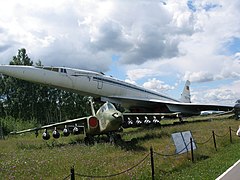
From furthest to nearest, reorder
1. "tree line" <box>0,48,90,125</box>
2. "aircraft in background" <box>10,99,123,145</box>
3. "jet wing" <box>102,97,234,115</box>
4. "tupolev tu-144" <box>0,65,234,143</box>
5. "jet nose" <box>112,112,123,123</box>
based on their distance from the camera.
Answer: "tree line" <box>0,48,90,125</box>, "jet wing" <box>102,97,234,115</box>, "tupolev tu-144" <box>0,65,234,143</box>, "aircraft in background" <box>10,99,123,145</box>, "jet nose" <box>112,112,123,123</box>

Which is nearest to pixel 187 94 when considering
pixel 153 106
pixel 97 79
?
pixel 153 106

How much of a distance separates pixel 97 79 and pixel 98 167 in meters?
15.1

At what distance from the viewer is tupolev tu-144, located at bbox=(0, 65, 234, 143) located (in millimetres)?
22000

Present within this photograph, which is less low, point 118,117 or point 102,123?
point 118,117

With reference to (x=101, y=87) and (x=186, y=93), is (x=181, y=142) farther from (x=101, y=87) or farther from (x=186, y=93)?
(x=186, y=93)

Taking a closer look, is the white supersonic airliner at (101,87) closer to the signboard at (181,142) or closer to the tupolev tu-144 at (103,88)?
the tupolev tu-144 at (103,88)

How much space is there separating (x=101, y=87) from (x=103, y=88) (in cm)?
25

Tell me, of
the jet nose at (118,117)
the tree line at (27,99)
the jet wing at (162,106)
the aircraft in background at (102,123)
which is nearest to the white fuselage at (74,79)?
the jet wing at (162,106)

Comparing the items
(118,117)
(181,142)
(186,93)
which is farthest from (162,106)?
(181,142)

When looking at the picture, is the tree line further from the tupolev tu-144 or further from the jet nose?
the jet nose

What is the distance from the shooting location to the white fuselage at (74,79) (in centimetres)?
2189

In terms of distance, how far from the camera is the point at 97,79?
24844 mm

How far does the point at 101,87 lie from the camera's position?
25.0 m

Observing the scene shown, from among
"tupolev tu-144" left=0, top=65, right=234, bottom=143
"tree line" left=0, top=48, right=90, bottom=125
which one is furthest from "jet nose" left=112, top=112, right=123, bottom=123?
"tree line" left=0, top=48, right=90, bottom=125
